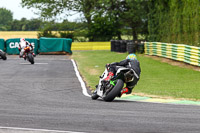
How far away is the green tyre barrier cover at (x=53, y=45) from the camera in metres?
42.6

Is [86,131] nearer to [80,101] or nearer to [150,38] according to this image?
[80,101]

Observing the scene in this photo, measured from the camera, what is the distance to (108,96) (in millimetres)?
11070

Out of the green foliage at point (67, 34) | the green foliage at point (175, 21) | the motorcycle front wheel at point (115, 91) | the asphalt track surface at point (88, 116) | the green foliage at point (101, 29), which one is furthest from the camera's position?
the green foliage at point (67, 34)

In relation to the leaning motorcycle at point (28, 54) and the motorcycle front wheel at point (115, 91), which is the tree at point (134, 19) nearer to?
the leaning motorcycle at point (28, 54)

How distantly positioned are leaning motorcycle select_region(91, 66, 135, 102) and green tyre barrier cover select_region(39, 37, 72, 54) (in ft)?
103

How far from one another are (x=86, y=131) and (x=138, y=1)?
122 feet

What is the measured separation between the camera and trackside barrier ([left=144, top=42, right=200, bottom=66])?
2509 cm

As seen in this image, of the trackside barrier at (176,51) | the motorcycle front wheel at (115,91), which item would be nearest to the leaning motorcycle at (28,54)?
the trackside barrier at (176,51)

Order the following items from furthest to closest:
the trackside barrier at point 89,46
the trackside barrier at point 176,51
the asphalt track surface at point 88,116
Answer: the trackside barrier at point 89,46 → the trackside barrier at point 176,51 → the asphalt track surface at point 88,116

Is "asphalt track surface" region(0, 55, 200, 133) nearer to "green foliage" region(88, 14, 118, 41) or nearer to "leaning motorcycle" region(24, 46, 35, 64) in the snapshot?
"leaning motorcycle" region(24, 46, 35, 64)

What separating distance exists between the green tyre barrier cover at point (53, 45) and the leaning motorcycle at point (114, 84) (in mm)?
31432

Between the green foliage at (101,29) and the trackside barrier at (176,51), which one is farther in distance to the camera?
the green foliage at (101,29)

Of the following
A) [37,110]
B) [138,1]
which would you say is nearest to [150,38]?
[138,1]

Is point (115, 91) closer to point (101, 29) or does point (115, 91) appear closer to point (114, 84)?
point (114, 84)
